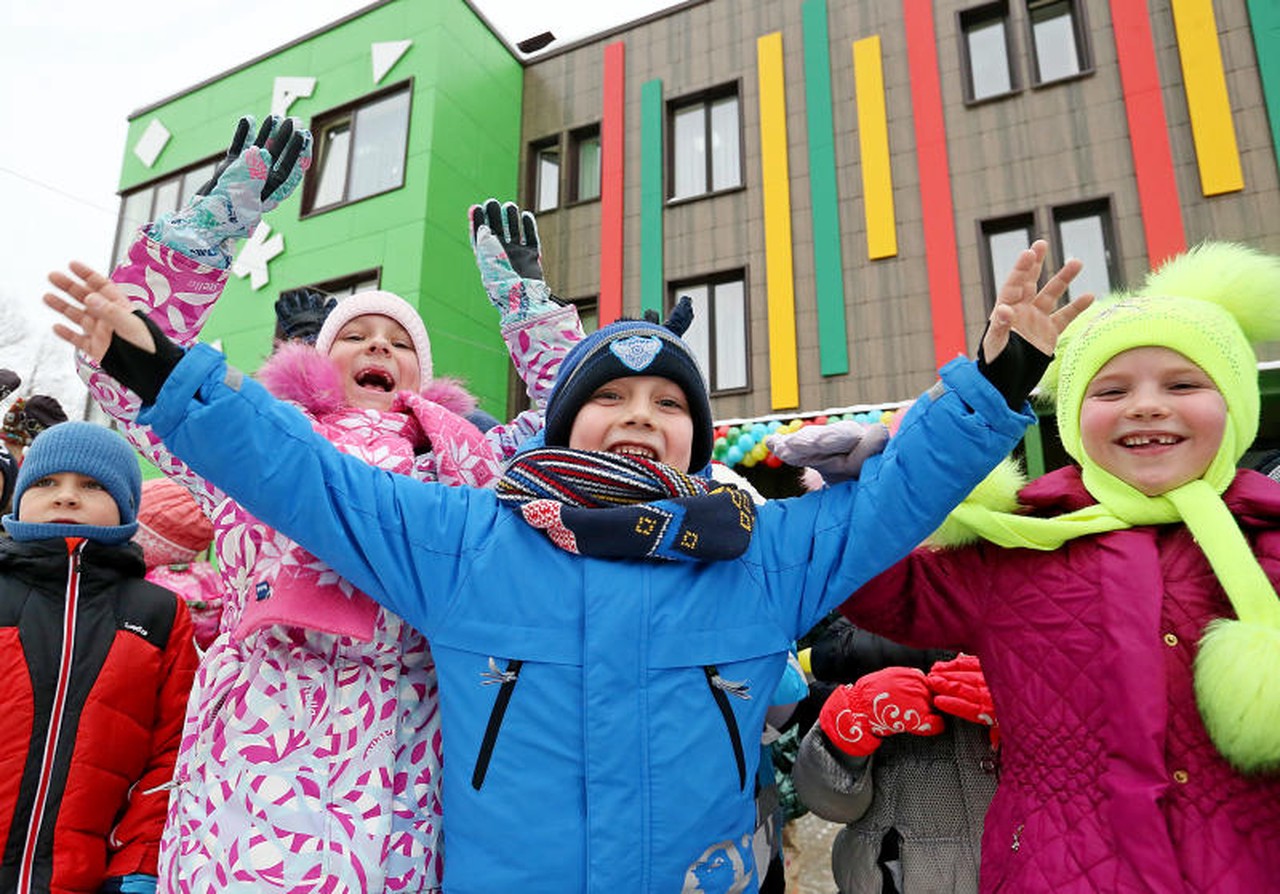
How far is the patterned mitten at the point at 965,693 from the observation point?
1.85 meters

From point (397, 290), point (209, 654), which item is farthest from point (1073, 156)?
point (209, 654)

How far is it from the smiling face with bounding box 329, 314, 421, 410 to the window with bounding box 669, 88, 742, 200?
7.69 metres

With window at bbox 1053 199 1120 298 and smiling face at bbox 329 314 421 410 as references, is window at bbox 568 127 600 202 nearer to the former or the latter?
window at bbox 1053 199 1120 298

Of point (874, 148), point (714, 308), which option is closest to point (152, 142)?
point (714, 308)

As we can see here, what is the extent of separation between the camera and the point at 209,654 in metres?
1.63

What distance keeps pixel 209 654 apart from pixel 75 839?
58 cm

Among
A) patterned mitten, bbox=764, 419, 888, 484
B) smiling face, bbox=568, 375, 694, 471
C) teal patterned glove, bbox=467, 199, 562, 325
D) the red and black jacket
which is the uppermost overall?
teal patterned glove, bbox=467, 199, 562, 325

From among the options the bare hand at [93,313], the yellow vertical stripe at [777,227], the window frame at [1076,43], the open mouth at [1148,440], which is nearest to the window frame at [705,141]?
the yellow vertical stripe at [777,227]

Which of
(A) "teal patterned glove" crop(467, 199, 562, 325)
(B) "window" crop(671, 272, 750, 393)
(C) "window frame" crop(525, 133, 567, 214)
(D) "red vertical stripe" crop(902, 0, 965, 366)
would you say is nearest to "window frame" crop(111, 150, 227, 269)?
(C) "window frame" crop(525, 133, 567, 214)

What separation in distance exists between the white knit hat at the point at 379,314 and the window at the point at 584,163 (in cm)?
858

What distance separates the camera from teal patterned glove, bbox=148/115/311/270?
159 centimetres

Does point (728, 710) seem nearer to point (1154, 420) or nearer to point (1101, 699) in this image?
point (1101, 699)

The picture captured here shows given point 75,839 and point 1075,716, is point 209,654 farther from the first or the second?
point 1075,716

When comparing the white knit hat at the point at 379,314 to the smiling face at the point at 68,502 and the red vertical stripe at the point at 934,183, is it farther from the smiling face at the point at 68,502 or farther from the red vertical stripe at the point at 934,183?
the red vertical stripe at the point at 934,183
